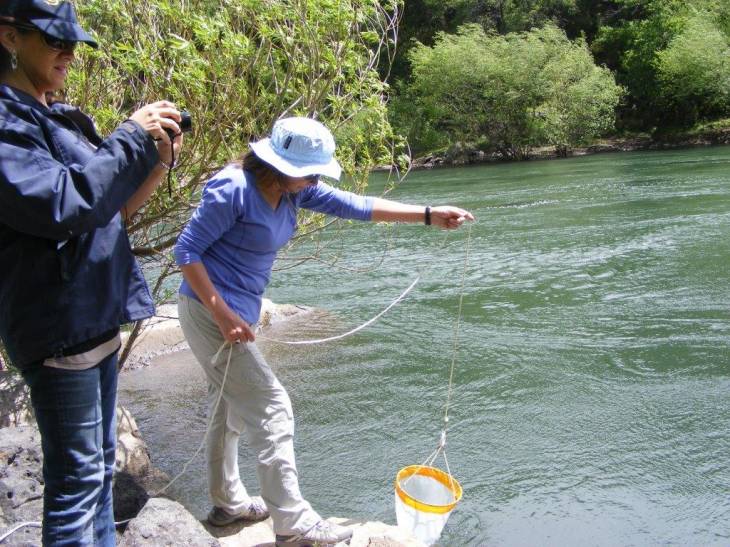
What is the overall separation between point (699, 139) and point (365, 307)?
25.7m

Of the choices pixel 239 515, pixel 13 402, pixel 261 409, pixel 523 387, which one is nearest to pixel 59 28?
pixel 261 409

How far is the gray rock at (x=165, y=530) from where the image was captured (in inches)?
115

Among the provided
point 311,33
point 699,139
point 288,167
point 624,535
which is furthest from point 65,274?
point 699,139

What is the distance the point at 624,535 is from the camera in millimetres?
4102

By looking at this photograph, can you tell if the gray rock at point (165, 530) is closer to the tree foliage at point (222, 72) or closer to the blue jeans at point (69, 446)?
the blue jeans at point (69, 446)

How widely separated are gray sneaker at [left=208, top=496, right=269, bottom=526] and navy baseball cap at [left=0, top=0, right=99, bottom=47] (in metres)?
2.29

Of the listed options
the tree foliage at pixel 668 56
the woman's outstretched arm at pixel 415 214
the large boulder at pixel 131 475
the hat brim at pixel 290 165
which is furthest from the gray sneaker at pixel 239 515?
the tree foliage at pixel 668 56

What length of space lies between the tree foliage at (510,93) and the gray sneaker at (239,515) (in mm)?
31423

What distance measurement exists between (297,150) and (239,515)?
1.77 m

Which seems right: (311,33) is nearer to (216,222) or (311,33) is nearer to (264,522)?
(216,222)

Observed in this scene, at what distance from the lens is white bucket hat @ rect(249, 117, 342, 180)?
9.68 ft

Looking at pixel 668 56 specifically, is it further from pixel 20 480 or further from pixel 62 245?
pixel 62 245

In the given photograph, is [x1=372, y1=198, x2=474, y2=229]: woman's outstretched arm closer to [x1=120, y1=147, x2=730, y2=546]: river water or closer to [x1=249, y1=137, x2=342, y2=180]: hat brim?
[x1=249, y1=137, x2=342, y2=180]: hat brim

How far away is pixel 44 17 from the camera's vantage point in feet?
6.80
